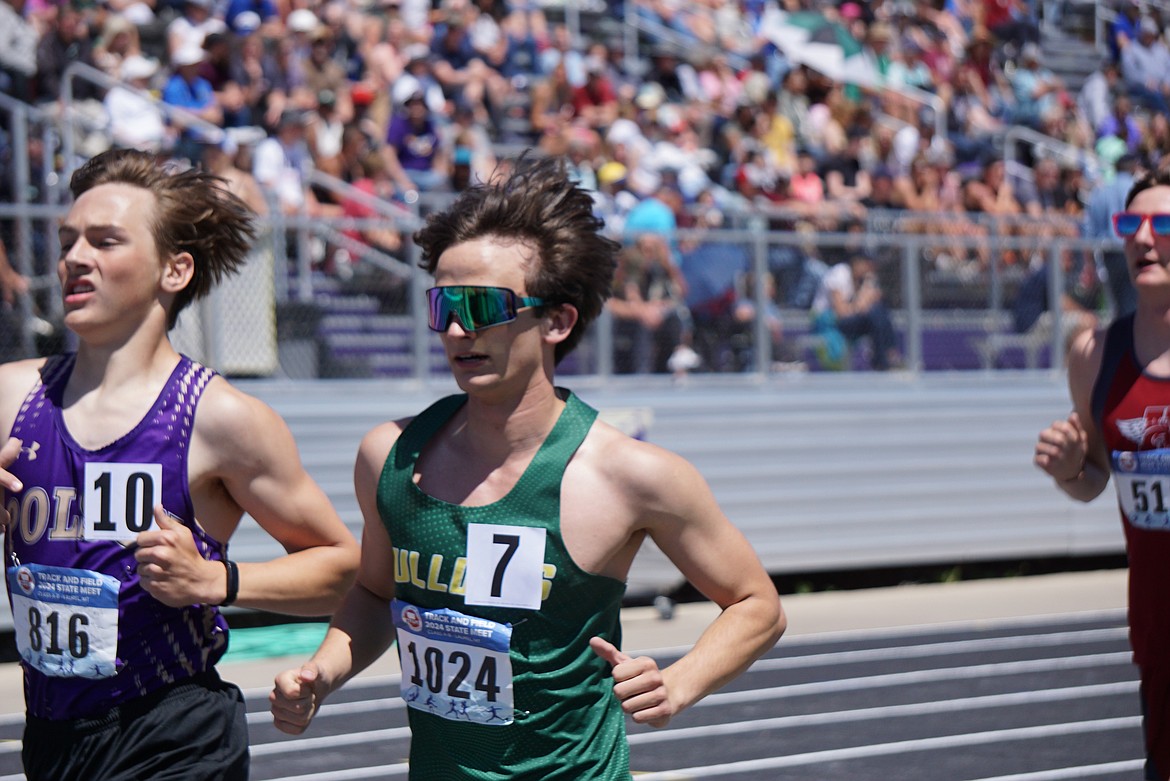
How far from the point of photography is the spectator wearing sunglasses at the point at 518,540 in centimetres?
313

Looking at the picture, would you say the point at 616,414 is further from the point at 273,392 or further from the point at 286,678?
the point at 286,678

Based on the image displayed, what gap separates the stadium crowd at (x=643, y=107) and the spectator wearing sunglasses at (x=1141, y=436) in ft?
20.8

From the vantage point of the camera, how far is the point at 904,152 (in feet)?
53.3

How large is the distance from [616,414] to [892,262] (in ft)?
7.96

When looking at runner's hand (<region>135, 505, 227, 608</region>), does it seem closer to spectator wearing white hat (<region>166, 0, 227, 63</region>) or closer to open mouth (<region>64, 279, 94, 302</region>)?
open mouth (<region>64, 279, 94, 302</region>)

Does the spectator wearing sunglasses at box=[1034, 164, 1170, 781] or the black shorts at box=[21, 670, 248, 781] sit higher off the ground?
the spectator wearing sunglasses at box=[1034, 164, 1170, 781]

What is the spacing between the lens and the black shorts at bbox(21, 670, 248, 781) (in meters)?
3.36

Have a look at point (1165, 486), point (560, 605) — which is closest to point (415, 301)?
point (1165, 486)

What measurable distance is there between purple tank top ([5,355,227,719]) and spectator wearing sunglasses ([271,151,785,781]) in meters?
0.40

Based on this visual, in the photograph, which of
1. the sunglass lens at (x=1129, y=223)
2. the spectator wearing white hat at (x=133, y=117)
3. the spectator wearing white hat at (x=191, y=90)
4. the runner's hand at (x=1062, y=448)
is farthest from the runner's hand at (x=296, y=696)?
the spectator wearing white hat at (x=191, y=90)

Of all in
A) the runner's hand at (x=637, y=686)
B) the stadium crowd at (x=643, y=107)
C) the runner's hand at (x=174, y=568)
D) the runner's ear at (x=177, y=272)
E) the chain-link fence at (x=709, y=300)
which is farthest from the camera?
the stadium crowd at (x=643, y=107)

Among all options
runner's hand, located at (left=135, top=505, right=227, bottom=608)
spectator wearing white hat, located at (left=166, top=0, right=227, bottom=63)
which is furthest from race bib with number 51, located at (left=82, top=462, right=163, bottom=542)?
spectator wearing white hat, located at (left=166, top=0, right=227, bottom=63)

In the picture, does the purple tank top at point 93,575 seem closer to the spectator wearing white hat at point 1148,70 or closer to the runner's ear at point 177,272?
the runner's ear at point 177,272

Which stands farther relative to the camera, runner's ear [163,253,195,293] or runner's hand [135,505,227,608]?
runner's ear [163,253,195,293]
